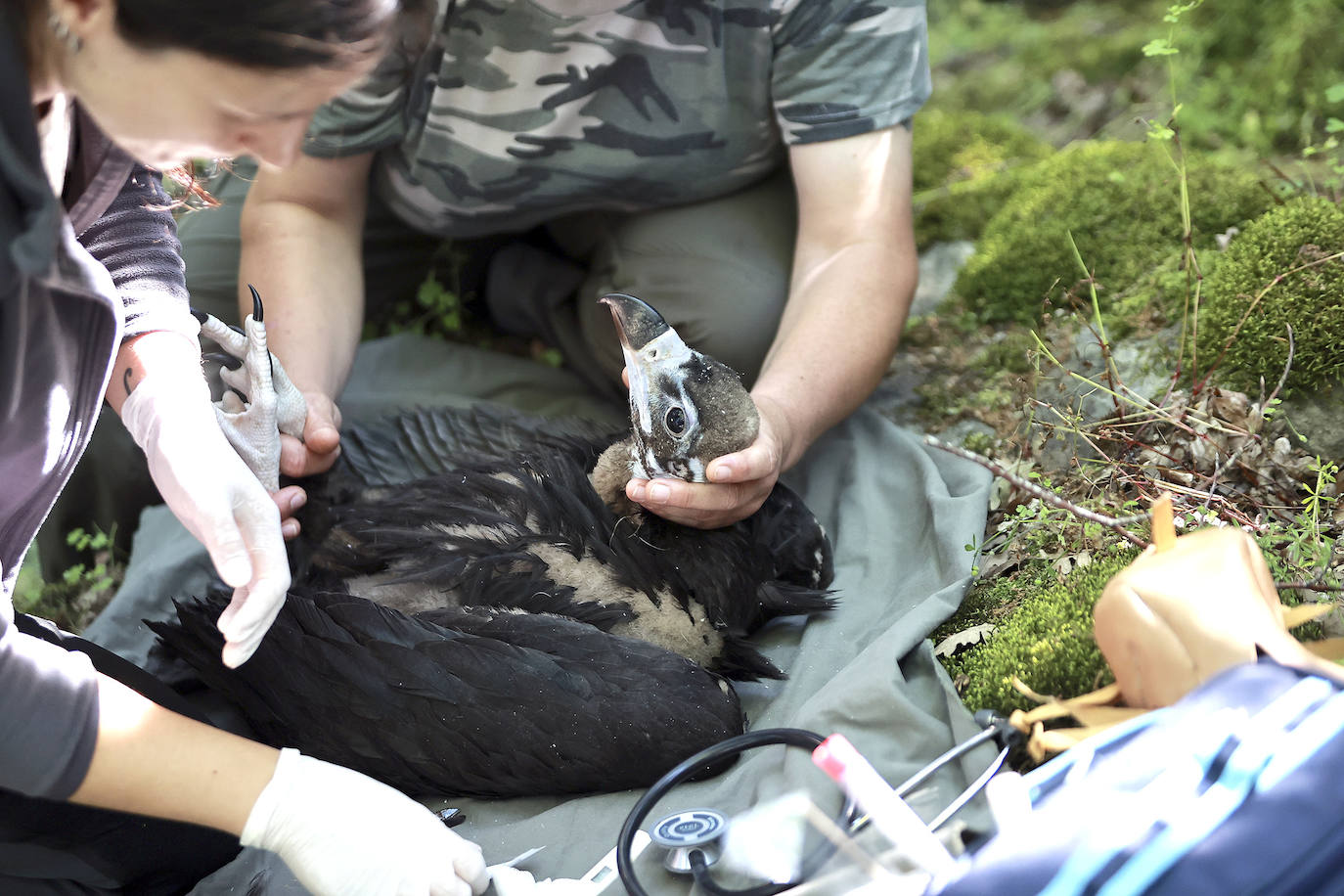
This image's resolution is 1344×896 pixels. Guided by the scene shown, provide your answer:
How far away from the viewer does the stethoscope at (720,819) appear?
152cm

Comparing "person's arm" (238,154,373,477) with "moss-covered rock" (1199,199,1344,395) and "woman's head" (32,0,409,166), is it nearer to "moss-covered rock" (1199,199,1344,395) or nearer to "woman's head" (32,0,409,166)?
"woman's head" (32,0,409,166)

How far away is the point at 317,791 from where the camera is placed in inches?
60.0

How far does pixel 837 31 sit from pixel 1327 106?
8.28 feet

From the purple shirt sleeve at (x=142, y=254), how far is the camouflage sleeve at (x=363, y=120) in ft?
2.27

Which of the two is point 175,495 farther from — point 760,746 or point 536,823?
point 760,746

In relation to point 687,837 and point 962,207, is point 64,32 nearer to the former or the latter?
point 687,837

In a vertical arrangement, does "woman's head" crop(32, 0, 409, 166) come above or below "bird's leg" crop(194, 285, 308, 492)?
above

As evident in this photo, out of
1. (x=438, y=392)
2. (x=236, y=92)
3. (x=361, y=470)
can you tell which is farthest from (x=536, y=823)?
(x=438, y=392)

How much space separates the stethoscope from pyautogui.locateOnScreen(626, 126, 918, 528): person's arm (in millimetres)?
732

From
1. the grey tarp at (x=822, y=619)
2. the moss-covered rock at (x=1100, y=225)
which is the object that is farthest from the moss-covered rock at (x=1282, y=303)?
the grey tarp at (x=822, y=619)

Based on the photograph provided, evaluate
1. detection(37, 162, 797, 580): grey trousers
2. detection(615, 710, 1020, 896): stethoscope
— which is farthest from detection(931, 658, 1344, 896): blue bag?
detection(37, 162, 797, 580): grey trousers

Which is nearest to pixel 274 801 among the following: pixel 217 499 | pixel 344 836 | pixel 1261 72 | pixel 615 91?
pixel 344 836

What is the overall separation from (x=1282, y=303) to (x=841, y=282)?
0.99 meters

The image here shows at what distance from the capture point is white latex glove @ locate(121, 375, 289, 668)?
5.29 ft
